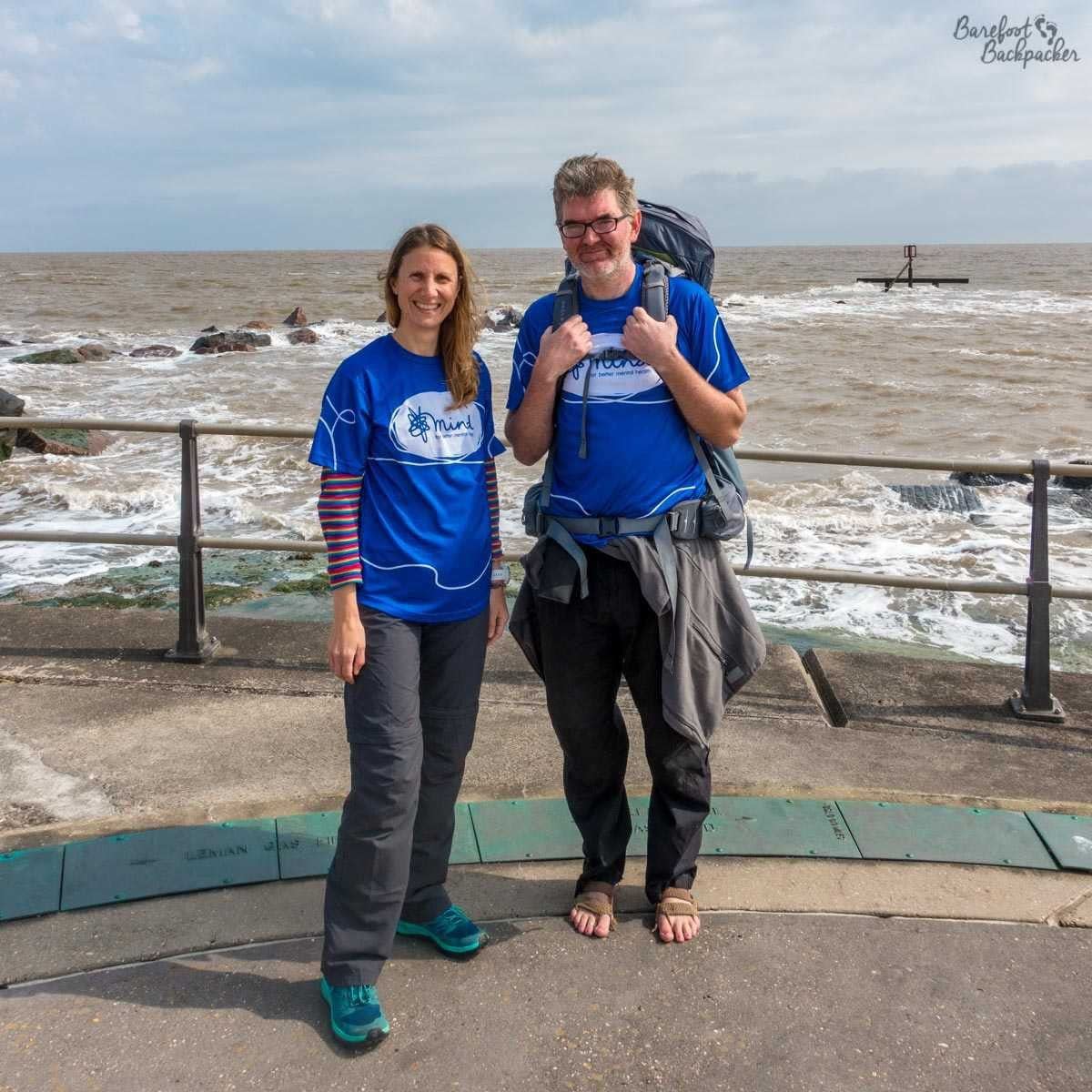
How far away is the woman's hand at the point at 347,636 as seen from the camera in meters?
2.48

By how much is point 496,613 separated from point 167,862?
3.74ft

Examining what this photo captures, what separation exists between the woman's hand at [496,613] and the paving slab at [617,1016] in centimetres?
73

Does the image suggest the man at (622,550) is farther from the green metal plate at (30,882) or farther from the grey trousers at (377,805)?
the green metal plate at (30,882)

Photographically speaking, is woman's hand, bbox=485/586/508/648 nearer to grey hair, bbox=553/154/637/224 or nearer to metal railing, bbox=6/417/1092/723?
grey hair, bbox=553/154/637/224

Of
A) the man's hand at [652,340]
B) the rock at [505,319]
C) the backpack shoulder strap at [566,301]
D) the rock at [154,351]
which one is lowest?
the man's hand at [652,340]

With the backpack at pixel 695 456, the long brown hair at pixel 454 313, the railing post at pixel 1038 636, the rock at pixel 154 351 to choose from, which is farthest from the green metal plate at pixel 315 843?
the rock at pixel 154 351

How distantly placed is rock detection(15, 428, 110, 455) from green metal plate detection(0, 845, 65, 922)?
1092cm

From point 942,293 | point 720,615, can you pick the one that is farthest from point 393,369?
point 942,293

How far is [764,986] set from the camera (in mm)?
2578

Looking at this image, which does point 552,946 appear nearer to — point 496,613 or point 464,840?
point 464,840

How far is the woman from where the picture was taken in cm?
249

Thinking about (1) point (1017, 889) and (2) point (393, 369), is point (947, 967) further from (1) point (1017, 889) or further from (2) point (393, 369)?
(2) point (393, 369)

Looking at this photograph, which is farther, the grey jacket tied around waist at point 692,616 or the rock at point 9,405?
the rock at point 9,405

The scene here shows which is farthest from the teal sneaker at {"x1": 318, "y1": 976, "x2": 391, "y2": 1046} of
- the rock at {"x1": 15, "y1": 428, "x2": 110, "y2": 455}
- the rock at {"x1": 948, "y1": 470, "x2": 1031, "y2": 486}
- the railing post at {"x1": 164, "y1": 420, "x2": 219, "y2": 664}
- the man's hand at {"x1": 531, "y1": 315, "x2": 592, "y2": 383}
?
the rock at {"x1": 15, "y1": 428, "x2": 110, "y2": 455}
